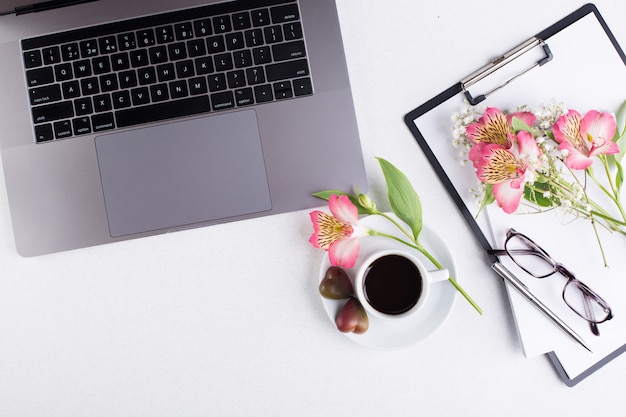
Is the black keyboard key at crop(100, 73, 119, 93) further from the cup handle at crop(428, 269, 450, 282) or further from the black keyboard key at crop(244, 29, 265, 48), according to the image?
the cup handle at crop(428, 269, 450, 282)

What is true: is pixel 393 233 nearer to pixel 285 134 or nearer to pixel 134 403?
pixel 285 134

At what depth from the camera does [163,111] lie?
682 millimetres

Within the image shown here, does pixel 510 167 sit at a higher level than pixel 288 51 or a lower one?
lower

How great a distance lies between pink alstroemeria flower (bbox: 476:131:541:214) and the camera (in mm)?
628

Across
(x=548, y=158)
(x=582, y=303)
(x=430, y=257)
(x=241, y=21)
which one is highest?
(x=241, y=21)

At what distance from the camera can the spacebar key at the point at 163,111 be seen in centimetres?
68

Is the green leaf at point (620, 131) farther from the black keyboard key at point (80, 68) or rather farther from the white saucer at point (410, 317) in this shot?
the black keyboard key at point (80, 68)

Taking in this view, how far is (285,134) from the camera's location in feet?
2.23

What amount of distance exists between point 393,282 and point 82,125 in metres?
0.47

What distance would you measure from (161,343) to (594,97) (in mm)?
717

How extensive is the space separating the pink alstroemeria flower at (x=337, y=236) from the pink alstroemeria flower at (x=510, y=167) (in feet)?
0.58

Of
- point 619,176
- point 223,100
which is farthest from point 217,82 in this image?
point 619,176

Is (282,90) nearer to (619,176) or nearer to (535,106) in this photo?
(535,106)

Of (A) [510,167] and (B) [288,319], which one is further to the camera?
(B) [288,319]
